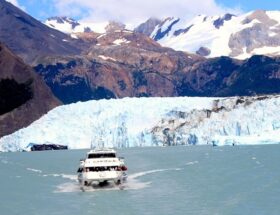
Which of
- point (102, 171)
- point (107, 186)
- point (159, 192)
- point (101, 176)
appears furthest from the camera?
point (107, 186)

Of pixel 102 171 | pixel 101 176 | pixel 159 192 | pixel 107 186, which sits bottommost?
pixel 159 192

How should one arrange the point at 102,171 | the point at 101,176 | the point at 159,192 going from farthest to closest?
the point at 102,171 < the point at 101,176 < the point at 159,192

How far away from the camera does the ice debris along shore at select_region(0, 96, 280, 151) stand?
384 ft

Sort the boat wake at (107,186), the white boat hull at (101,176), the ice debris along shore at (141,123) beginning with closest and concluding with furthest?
the white boat hull at (101,176), the boat wake at (107,186), the ice debris along shore at (141,123)

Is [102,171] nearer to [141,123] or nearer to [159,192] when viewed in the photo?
[159,192]

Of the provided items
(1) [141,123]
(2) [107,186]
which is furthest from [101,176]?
(1) [141,123]

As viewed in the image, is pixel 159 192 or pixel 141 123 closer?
pixel 159 192

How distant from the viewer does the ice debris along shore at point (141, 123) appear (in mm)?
117125

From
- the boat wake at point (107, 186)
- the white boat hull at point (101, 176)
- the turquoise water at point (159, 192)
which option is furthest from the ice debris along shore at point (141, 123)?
the white boat hull at point (101, 176)

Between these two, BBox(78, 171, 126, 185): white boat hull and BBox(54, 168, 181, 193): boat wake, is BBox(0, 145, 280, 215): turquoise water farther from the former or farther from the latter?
BBox(78, 171, 126, 185): white boat hull

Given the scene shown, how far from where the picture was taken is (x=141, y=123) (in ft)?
403

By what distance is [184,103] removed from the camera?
12581 centimetres

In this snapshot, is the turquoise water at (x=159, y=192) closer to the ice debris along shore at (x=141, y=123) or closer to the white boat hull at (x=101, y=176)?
the white boat hull at (x=101, y=176)

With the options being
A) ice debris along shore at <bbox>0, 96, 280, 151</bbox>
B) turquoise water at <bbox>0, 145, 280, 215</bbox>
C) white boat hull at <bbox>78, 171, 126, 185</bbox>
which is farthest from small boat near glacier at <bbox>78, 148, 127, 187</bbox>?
ice debris along shore at <bbox>0, 96, 280, 151</bbox>
